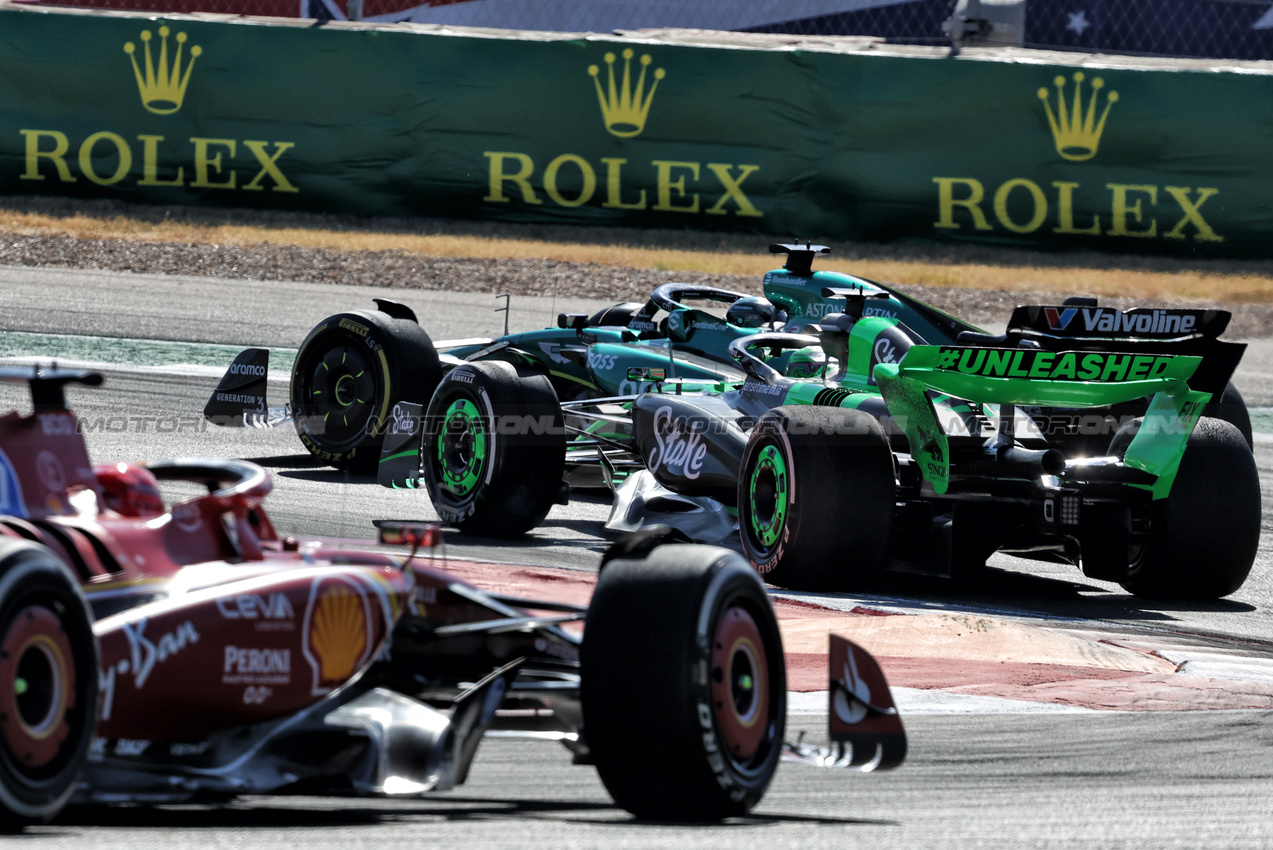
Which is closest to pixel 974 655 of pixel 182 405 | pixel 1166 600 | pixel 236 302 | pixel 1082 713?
pixel 1082 713

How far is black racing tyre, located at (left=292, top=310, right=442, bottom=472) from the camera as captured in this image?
992 centimetres

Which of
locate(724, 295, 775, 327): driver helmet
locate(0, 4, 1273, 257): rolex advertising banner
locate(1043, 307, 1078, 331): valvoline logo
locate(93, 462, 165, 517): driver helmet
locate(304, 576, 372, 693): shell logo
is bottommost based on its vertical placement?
locate(304, 576, 372, 693): shell logo

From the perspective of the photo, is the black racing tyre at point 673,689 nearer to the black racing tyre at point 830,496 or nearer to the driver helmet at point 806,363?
the black racing tyre at point 830,496

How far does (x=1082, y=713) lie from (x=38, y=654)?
360 cm

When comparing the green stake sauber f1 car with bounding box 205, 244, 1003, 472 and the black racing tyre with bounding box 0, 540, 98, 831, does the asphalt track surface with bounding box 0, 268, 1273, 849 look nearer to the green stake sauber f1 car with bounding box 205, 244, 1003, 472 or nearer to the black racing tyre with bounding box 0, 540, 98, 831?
the black racing tyre with bounding box 0, 540, 98, 831

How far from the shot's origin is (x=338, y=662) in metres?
3.90

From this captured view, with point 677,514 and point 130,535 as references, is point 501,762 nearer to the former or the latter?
point 130,535

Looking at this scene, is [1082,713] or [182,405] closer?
[1082,713]

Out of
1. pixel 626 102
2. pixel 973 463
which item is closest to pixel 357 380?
pixel 973 463

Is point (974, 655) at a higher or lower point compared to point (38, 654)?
lower

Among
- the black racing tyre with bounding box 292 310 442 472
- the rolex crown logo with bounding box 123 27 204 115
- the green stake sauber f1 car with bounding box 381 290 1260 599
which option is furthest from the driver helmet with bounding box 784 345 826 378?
the rolex crown logo with bounding box 123 27 204 115

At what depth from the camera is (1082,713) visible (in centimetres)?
574

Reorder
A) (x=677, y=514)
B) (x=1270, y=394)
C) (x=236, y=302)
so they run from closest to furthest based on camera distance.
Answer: (x=677, y=514) < (x=1270, y=394) < (x=236, y=302)

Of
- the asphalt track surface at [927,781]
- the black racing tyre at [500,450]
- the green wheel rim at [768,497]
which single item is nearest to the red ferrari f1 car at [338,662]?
the asphalt track surface at [927,781]
